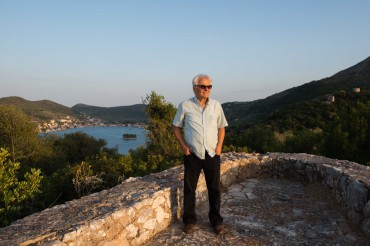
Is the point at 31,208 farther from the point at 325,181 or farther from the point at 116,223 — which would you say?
the point at 325,181

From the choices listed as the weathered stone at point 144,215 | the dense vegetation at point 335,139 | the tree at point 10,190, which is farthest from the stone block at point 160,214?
the dense vegetation at point 335,139

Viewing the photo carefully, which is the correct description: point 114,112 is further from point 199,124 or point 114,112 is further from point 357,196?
point 357,196

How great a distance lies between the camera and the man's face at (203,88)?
369 centimetres

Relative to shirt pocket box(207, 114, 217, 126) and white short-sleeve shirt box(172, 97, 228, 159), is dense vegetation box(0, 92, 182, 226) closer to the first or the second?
white short-sleeve shirt box(172, 97, 228, 159)

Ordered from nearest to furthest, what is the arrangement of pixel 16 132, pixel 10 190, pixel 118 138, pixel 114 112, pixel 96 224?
pixel 96 224 → pixel 10 190 → pixel 16 132 → pixel 118 138 → pixel 114 112

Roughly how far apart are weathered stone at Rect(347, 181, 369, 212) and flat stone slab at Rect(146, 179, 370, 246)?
0.26 meters

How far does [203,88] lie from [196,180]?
Answer: 48.7 inches

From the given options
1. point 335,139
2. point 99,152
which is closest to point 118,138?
point 99,152

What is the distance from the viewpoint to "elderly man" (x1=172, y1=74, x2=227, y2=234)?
368 centimetres

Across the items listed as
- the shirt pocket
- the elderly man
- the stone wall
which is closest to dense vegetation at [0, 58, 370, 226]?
the stone wall

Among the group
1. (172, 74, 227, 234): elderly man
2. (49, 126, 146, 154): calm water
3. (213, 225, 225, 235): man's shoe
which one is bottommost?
(49, 126, 146, 154): calm water

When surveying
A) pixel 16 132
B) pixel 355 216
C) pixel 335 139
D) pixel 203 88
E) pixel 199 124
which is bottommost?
pixel 335 139

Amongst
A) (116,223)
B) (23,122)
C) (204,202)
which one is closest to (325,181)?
(204,202)

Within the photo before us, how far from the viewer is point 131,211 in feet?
11.3
